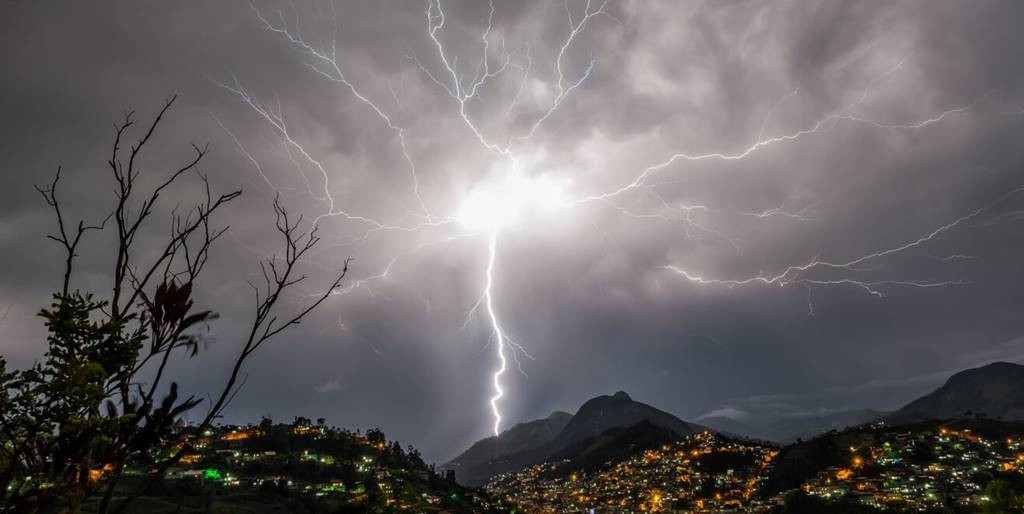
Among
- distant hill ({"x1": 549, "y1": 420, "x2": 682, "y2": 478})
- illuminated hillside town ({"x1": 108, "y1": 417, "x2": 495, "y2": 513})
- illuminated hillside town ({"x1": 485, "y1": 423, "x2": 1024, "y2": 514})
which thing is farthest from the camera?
distant hill ({"x1": 549, "y1": 420, "x2": 682, "y2": 478})

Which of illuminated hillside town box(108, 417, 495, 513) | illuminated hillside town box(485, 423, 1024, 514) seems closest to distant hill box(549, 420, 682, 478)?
illuminated hillside town box(485, 423, 1024, 514)

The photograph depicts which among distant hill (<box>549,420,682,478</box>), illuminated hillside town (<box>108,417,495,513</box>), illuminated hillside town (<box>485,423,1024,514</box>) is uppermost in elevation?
illuminated hillside town (<box>108,417,495,513</box>)

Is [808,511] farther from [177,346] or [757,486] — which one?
[177,346]

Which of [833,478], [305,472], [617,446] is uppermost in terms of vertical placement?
[305,472]

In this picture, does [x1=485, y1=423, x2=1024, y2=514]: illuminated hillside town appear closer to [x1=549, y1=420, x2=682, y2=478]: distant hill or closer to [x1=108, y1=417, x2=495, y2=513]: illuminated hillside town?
[x1=108, y1=417, x2=495, y2=513]: illuminated hillside town

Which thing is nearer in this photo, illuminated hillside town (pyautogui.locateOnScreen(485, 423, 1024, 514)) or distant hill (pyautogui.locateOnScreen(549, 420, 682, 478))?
illuminated hillside town (pyautogui.locateOnScreen(485, 423, 1024, 514))

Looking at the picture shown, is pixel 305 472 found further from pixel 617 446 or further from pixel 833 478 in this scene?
pixel 617 446

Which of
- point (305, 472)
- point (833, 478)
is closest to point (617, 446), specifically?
point (833, 478)

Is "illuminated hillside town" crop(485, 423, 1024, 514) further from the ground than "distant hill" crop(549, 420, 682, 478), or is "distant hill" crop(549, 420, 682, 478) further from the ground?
"distant hill" crop(549, 420, 682, 478)

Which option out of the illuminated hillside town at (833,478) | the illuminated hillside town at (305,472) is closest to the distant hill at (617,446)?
the illuminated hillside town at (833,478)

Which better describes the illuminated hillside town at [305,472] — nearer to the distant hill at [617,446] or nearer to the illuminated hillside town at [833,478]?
the illuminated hillside town at [833,478]

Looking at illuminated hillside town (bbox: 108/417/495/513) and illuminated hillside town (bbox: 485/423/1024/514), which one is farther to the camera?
illuminated hillside town (bbox: 485/423/1024/514)

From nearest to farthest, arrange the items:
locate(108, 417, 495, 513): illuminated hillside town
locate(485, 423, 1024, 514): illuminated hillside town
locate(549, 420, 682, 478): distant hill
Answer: locate(108, 417, 495, 513): illuminated hillside town → locate(485, 423, 1024, 514): illuminated hillside town → locate(549, 420, 682, 478): distant hill

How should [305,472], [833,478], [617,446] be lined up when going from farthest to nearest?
1. [617,446]
2. [833,478]
3. [305,472]
